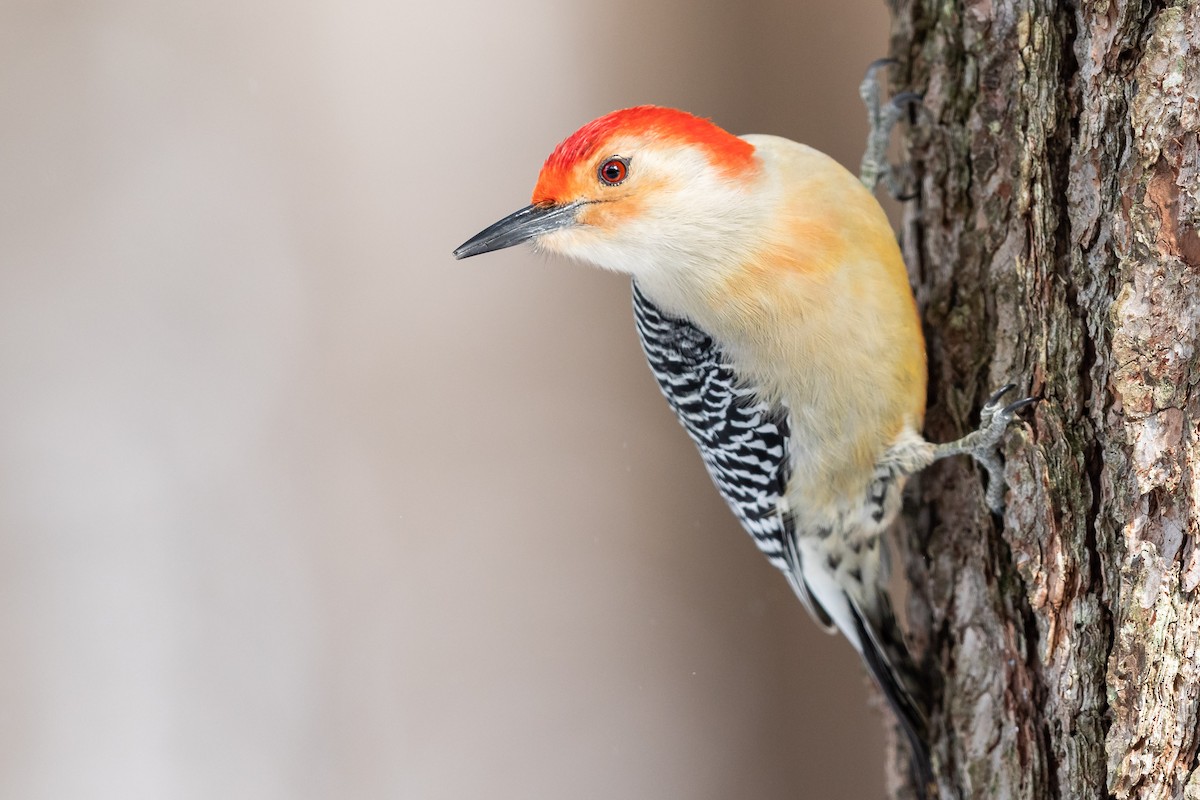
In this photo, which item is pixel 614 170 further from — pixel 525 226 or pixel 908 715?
pixel 908 715

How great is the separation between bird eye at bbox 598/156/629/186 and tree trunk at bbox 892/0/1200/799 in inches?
24.5

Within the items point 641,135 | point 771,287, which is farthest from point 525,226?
point 771,287

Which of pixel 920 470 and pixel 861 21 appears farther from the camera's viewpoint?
pixel 861 21

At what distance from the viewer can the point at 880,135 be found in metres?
2.12

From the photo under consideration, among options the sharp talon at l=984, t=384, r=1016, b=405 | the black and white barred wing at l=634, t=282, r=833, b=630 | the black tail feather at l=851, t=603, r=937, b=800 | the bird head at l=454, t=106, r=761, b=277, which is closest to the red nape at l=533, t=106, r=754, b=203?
the bird head at l=454, t=106, r=761, b=277

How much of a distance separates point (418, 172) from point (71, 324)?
0.97m

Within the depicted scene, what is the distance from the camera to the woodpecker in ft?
5.74

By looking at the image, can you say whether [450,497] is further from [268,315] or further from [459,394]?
[268,315]

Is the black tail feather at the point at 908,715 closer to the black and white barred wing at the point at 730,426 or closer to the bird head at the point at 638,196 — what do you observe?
the black and white barred wing at the point at 730,426

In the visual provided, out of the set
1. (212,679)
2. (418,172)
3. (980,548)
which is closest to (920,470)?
(980,548)

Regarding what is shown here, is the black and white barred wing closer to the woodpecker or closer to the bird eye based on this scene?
the woodpecker

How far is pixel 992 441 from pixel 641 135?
819mm

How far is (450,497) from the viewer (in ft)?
9.15

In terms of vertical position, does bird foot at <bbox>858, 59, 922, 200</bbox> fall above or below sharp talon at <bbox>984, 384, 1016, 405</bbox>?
above
